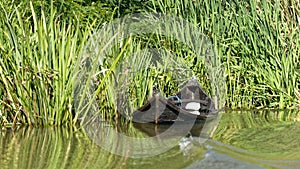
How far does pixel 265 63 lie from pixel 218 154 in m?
2.75

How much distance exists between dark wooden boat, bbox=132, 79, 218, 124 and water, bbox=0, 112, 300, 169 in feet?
0.54

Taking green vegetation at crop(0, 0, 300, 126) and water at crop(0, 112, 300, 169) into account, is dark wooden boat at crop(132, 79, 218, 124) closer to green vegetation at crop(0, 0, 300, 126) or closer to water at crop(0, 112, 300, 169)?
water at crop(0, 112, 300, 169)

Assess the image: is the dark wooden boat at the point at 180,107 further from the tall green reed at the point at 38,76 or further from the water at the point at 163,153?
the tall green reed at the point at 38,76

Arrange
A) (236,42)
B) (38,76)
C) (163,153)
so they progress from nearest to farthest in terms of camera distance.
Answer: (163,153) < (38,76) < (236,42)

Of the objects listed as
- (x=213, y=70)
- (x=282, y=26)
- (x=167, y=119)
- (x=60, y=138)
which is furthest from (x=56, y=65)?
(x=282, y=26)

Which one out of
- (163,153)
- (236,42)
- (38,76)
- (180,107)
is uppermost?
(236,42)

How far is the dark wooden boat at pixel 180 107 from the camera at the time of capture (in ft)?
17.5

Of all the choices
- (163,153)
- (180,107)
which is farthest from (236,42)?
(163,153)

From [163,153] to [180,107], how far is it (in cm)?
168

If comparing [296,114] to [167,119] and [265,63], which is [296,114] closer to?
[265,63]

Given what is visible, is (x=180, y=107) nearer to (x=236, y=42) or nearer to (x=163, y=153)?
(x=236, y=42)

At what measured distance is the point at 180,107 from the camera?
223 inches

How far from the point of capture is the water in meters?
3.73

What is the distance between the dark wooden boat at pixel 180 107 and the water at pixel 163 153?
0.16 m
